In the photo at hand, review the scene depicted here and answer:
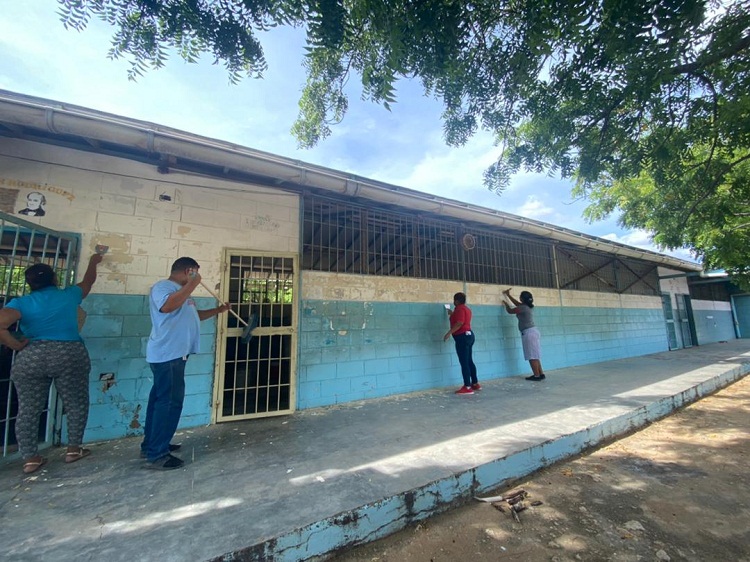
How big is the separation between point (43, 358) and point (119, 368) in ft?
2.74

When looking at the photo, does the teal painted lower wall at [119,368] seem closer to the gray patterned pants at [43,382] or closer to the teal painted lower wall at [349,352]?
the teal painted lower wall at [349,352]

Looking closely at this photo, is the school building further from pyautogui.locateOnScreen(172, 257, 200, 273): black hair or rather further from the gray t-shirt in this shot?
pyautogui.locateOnScreen(172, 257, 200, 273): black hair

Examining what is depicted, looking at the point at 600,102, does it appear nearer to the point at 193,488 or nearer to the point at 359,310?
the point at 359,310

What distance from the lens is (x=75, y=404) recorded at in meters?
2.53

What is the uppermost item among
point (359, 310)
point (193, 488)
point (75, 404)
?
point (359, 310)

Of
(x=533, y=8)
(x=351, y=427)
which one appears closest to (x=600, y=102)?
(x=533, y=8)

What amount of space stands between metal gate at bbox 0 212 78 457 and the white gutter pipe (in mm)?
905

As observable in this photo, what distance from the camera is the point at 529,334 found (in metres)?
5.63

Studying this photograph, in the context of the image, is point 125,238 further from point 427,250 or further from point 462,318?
point 462,318

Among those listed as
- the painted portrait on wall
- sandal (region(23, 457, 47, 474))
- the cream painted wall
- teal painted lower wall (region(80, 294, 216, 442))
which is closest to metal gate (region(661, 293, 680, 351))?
the cream painted wall

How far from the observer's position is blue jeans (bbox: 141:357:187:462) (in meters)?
2.40

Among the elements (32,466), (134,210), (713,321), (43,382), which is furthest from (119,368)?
(713,321)

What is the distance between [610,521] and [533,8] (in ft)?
12.2

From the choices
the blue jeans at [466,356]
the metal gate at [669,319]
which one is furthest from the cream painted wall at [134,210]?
the metal gate at [669,319]
